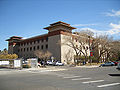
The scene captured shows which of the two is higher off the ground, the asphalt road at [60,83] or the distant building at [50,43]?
the distant building at [50,43]

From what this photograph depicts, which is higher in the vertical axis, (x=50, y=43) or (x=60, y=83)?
(x=50, y=43)

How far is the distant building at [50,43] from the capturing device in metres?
58.1

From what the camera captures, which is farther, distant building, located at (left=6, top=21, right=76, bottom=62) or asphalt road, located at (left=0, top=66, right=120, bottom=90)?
distant building, located at (left=6, top=21, right=76, bottom=62)

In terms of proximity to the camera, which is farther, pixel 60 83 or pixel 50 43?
pixel 50 43

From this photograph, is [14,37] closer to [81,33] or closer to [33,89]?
[81,33]

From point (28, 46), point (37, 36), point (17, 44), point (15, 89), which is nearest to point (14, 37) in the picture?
point (17, 44)

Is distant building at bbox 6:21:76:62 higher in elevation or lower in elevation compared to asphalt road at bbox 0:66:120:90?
higher

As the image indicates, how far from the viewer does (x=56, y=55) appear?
58.8 meters

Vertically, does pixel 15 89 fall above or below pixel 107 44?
below

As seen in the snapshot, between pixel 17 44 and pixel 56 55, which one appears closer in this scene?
pixel 56 55

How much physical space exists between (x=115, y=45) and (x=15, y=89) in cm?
4637

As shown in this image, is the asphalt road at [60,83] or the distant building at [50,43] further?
the distant building at [50,43]

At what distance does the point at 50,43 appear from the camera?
62812 mm

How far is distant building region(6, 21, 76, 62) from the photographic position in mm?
58100
